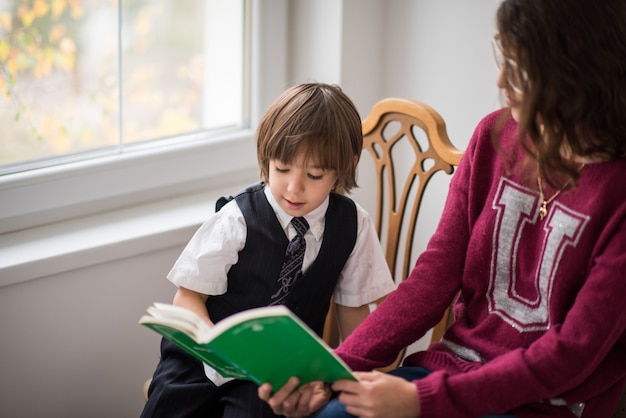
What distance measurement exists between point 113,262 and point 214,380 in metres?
0.42

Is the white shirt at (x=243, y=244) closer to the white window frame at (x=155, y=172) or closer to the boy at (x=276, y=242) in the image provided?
the boy at (x=276, y=242)

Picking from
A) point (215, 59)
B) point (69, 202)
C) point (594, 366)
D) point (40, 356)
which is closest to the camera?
point (594, 366)

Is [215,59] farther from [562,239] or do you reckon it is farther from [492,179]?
[562,239]

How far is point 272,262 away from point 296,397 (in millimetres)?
292

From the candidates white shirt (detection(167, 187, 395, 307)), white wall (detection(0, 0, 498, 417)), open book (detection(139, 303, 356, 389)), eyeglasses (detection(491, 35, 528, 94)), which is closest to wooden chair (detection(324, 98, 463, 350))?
white shirt (detection(167, 187, 395, 307))

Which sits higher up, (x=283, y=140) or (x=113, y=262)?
(x=283, y=140)

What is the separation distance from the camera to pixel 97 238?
69.5 inches

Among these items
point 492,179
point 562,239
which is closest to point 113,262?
point 492,179

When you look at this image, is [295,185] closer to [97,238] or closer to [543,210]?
[543,210]

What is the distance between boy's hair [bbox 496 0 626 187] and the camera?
3.68ft

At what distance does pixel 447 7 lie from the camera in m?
1.87

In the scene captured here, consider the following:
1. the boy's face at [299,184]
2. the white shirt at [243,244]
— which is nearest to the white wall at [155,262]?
the white shirt at [243,244]

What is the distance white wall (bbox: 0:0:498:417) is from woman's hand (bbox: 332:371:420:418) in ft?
2.39

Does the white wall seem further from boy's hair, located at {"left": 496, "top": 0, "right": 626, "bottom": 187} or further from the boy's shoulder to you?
boy's hair, located at {"left": 496, "top": 0, "right": 626, "bottom": 187}
